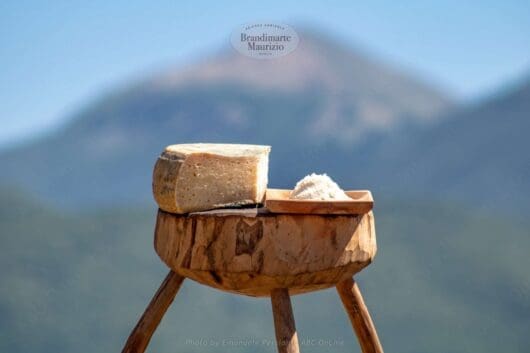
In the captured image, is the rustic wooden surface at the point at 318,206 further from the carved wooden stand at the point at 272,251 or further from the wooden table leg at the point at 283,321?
the wooden table leg at the point at 283,321

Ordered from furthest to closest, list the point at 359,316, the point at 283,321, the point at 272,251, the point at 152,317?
the point at 359,316 → the point at 152,317 → the point at 283,321 → the point at 272,251

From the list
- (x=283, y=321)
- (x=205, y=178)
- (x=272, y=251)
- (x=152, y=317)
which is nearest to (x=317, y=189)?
(x=272, y=251)

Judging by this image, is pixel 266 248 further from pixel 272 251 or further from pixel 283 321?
pixel 283 321

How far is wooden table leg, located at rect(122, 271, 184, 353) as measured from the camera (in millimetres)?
5059

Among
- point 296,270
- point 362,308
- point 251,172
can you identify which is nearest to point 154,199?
point 251,172

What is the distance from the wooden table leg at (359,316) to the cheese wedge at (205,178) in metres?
0.68

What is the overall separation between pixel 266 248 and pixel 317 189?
0.40 m

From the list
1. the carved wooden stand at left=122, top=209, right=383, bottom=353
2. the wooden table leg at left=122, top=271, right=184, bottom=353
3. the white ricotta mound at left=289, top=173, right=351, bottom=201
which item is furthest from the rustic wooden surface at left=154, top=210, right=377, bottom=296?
the wooden table leg at left=122, top=271, right=184, bottom=353

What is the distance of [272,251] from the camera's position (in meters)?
4.66

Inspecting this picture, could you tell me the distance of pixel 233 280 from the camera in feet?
15.6

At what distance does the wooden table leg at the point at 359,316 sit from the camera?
5.19m

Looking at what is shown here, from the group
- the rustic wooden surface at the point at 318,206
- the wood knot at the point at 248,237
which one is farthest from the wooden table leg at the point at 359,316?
the wood knot at the point at 248,237

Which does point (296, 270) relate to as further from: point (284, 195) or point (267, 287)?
point (284, 195)

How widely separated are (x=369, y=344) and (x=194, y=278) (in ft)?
3.28
